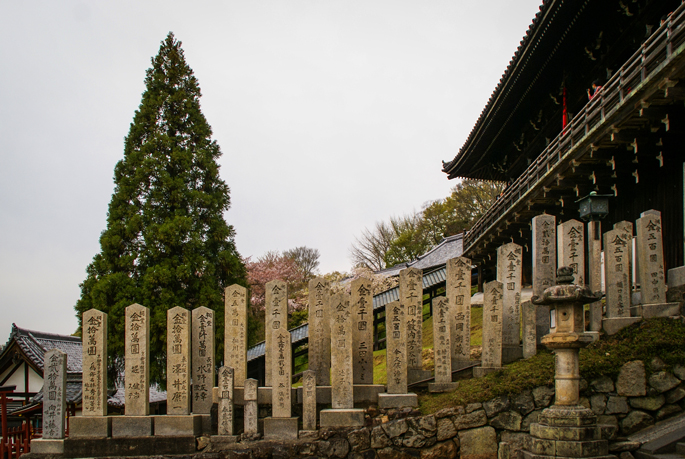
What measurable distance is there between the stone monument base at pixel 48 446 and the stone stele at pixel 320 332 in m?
4.27

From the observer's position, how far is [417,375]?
8211 mm

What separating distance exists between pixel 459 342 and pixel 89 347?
6.26 m

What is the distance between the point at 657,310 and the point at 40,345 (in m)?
15.4

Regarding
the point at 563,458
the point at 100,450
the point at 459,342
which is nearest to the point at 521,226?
the point at 459,342

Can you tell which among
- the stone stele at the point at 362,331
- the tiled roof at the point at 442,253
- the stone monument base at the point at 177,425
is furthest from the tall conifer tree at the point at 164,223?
the tiled roof at the point at 442,253

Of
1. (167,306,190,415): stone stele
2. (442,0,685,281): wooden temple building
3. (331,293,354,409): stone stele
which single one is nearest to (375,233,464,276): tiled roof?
(442,0,685,281): wooden temple building

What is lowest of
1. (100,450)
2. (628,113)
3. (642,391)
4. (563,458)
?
(100,450)

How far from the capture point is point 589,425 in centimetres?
598

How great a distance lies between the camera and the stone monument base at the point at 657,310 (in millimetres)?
7332

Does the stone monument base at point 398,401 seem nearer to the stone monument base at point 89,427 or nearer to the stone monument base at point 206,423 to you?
the stone monument base at point 206,423

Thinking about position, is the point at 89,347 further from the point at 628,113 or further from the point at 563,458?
the point at 628,113

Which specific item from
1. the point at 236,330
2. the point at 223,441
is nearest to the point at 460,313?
the point at 236,330

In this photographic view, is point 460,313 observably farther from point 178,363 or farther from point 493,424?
point 178,363

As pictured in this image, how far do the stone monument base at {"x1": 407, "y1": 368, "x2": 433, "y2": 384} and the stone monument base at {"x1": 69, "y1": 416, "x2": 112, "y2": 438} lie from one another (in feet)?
16.5
